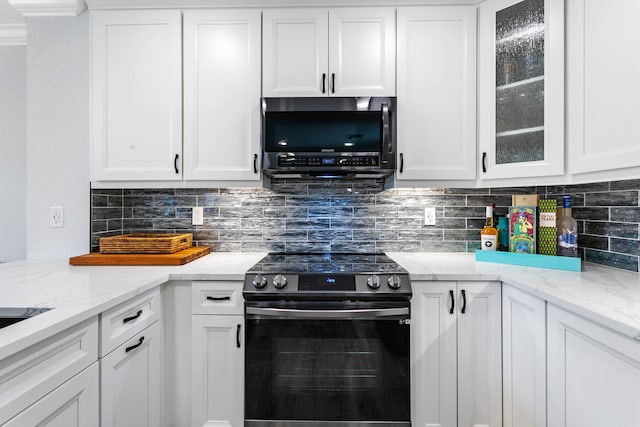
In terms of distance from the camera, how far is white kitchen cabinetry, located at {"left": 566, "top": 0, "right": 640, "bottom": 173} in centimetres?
119

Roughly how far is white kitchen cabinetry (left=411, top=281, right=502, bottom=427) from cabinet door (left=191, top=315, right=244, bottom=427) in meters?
0.82

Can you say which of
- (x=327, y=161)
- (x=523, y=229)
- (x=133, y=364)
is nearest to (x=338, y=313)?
(x=327, y=161)

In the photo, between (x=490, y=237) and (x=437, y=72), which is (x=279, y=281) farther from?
(x=437, y=72)

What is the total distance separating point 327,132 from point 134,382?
142cm

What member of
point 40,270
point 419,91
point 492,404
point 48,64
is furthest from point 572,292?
point 48,64

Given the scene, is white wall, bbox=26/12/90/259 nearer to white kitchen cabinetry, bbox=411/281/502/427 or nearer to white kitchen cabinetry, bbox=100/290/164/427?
white kitchen cabinetry, bbox=100/290/164/427

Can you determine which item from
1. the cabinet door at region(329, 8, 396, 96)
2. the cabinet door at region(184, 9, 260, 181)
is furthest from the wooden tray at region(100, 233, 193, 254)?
the cabinet door at region(329, 8, 396, 96)

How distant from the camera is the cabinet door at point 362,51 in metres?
1.84

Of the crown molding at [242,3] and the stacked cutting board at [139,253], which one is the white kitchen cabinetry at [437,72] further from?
the stacked cutting board at [139,253]

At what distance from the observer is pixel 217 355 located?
157cm

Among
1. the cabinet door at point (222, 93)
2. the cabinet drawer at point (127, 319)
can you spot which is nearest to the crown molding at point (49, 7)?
the cabinet door at point (222, 93)

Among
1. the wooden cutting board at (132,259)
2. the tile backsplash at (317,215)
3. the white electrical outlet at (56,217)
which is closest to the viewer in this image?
the wooden cutting board at (132,259)

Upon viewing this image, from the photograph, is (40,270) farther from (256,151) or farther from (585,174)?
(585,174)

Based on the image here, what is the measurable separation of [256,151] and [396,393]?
140 cm
